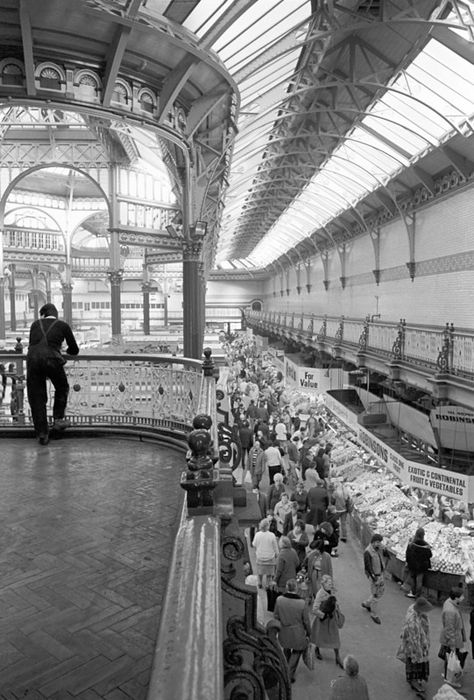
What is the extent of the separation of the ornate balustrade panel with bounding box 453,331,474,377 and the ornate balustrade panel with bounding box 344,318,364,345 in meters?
6.85

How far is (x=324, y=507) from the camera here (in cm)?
1032

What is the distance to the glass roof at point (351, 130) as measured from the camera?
9812 millimetres

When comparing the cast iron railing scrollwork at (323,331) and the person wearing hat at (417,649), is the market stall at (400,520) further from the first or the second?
the cast iron railing scrollwork at (323,331)

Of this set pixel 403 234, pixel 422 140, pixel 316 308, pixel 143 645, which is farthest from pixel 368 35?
pixel 316 308

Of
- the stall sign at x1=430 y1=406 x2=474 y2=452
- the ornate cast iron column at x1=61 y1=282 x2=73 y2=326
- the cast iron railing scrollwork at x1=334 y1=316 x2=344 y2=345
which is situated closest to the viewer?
the stall sign at x1=430 y1=406 x2=474 y2=452

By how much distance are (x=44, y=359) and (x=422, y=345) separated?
9.10 meters

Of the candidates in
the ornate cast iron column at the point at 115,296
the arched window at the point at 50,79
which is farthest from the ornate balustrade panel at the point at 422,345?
the ornate cast iron column at the point at 115,296

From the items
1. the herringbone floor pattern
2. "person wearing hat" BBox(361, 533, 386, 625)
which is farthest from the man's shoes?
"person wearing hat" BBox(361, 533, 386, 625)

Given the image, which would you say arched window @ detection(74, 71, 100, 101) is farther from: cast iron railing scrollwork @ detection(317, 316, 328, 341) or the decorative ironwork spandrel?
cast iron railing scrollwork @ detection(317, 316, 328, 341)

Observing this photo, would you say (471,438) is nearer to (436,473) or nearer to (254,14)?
(436,473)

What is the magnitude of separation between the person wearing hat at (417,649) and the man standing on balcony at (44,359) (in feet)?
15.7

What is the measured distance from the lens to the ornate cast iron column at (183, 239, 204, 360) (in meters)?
13.0

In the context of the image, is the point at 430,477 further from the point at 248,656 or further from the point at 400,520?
the point at 248,656

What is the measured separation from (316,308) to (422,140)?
67.4ft
